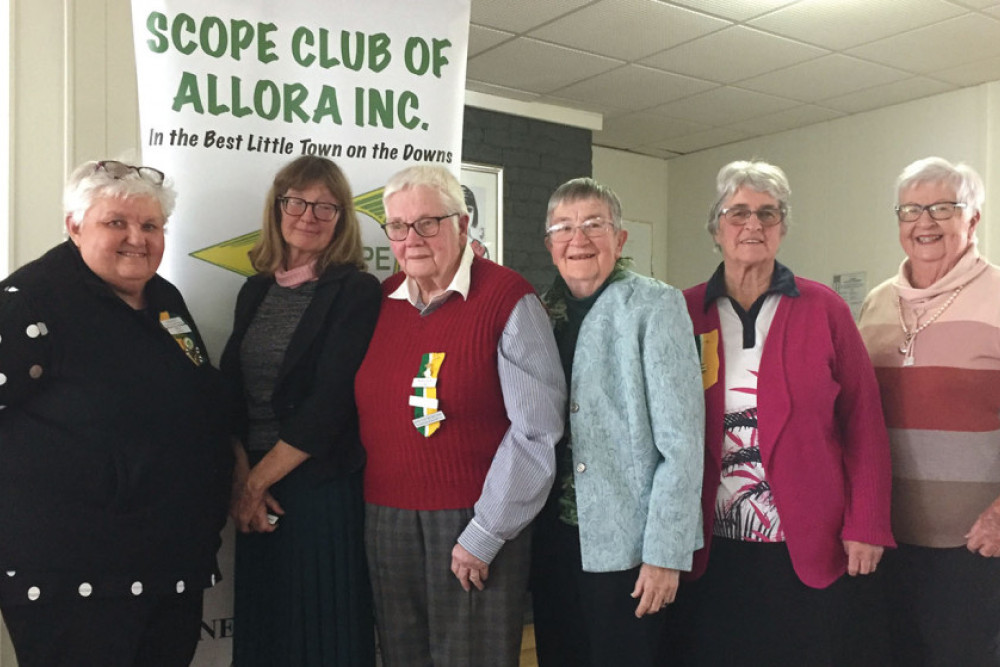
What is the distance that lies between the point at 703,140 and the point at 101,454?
598 cm

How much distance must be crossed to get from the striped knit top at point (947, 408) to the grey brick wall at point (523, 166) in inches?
144

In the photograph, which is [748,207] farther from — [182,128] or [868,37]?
[868,37]

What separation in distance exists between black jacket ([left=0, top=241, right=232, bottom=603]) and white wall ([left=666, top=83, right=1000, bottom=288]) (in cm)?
527

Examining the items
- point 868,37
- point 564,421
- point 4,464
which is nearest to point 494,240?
point 868,37

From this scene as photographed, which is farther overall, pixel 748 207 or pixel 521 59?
pixel 521 59

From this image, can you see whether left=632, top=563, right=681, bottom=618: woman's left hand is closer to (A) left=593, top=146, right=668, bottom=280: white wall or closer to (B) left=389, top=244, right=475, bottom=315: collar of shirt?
(B) left=389, top=244, right=475, bottom=315: collar of shirt

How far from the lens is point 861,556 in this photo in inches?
71.8

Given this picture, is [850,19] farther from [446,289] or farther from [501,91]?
[446,289]

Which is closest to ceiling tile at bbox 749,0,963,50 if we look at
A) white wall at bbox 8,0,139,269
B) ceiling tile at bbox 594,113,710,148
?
ceiling tile at bbox 594,113,710,148

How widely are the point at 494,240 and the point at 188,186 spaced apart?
3.50 m

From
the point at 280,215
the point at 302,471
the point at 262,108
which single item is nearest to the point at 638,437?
the point at 302,471

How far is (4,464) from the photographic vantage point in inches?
56.8

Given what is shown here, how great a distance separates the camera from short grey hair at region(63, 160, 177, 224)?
5.29 feet

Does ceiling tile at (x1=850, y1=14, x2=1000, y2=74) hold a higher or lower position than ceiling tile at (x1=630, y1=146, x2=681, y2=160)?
higher
